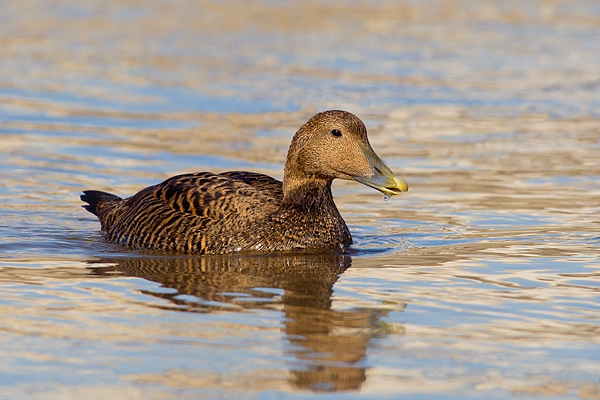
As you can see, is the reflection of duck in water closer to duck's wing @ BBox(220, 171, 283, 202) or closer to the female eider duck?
the female eider duck

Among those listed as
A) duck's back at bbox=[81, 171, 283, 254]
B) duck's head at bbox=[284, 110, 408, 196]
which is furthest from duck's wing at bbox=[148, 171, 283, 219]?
duck's head at bbox=[284, 110, 408, 196]

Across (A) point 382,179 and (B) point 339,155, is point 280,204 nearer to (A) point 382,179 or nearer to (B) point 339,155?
(B) point 339,155

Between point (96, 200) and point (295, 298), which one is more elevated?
point (96, 200)

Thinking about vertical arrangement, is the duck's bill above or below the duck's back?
above

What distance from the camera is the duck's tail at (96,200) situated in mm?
10102

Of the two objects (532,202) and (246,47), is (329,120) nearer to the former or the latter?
(532,202)

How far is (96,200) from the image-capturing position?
10180 mm

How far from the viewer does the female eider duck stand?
8.59m

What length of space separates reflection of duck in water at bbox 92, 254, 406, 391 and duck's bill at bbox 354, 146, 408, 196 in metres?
0.58

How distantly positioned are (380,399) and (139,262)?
3543 millimetres

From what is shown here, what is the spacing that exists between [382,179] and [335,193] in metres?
2.94

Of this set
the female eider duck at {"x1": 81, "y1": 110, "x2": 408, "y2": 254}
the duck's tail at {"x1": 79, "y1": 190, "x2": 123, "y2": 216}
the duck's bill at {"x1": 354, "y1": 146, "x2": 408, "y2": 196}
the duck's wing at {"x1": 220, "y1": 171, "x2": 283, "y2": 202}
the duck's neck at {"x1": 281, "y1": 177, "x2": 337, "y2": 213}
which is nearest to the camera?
the duck's bill at {"x1": 354, "y1": 146, "x2": 408, "y2": 196}

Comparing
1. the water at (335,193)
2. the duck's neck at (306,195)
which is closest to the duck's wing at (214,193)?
the duck's neck at (306,195)

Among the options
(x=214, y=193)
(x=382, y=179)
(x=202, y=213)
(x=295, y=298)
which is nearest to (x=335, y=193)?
(x=214, y=193)
